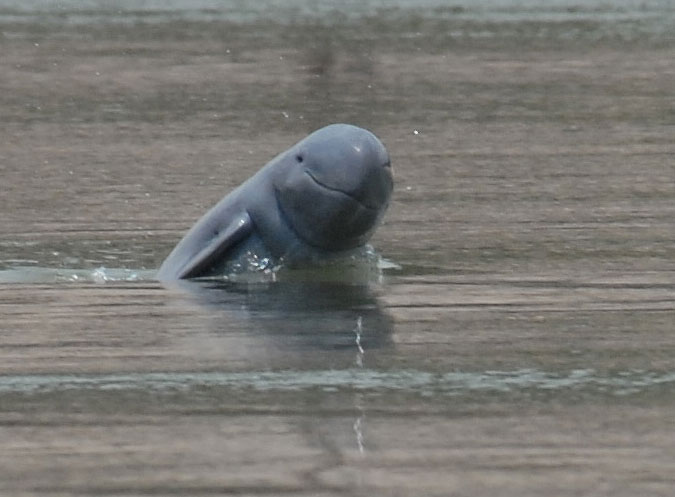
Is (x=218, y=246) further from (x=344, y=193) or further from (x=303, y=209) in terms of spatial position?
(x=344, y=193)

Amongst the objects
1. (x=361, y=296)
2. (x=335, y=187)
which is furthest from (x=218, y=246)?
(x=361, y=296)

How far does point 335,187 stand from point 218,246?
63 cm

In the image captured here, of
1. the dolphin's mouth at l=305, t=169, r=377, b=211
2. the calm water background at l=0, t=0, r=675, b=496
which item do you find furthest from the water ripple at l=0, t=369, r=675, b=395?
the dolphin's mouth at l=305, t=169, r=377, b=211

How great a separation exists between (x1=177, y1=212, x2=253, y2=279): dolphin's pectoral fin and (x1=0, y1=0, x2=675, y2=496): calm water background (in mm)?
127

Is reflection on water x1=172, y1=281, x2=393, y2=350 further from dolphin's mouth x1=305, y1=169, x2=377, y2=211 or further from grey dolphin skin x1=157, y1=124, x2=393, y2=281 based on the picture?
dolphin's mouth x1=305, y1=169, x2=377, y2=211

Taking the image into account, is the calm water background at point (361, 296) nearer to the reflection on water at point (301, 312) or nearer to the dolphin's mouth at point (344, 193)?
the reflection on water at point (301, 312)

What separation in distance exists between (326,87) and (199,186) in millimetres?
5852

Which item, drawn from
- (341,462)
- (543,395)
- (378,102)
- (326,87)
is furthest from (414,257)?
(326,87)

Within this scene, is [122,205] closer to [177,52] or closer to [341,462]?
[341,462]

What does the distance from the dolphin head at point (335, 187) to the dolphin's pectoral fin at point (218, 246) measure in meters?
0.20

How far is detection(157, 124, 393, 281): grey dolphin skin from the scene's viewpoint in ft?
30.6

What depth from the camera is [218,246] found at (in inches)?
375

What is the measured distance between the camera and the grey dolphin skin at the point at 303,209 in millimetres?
9328

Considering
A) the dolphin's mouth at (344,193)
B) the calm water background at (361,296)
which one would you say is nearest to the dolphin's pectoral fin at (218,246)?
the calm water background at (361,296)
